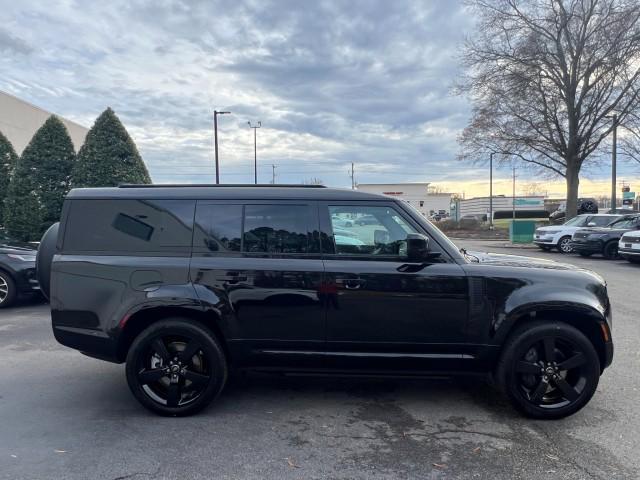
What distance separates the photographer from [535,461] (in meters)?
3.10

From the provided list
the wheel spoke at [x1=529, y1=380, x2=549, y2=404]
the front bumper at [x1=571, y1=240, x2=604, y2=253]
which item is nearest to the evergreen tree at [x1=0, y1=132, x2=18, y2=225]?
the wheel spoke at [x1=529, y1=380, x2=549, y2=404]

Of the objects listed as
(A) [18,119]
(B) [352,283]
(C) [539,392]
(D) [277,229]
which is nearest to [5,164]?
(A) [18,119]

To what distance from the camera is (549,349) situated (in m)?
3.70

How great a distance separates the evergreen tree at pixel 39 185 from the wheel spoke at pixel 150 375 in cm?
1186

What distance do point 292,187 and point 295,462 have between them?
7.27 ft

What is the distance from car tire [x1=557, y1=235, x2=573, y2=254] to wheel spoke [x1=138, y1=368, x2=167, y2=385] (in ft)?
60.8

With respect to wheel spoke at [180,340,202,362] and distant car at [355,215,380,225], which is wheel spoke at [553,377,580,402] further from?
wheel spoke at [180,340,202,362]

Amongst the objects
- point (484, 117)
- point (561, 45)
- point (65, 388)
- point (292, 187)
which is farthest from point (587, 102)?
point (65, 388)

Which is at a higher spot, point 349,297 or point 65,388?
point 349,297

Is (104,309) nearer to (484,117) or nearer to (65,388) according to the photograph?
(65,388)

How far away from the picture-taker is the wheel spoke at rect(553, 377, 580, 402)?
3.69m

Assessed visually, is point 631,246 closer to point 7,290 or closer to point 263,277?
point 263,277

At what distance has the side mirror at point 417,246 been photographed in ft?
11.7

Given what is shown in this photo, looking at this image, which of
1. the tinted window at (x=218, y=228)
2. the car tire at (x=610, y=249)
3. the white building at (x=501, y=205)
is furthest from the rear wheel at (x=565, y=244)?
the white building at (x=501, y=205)
